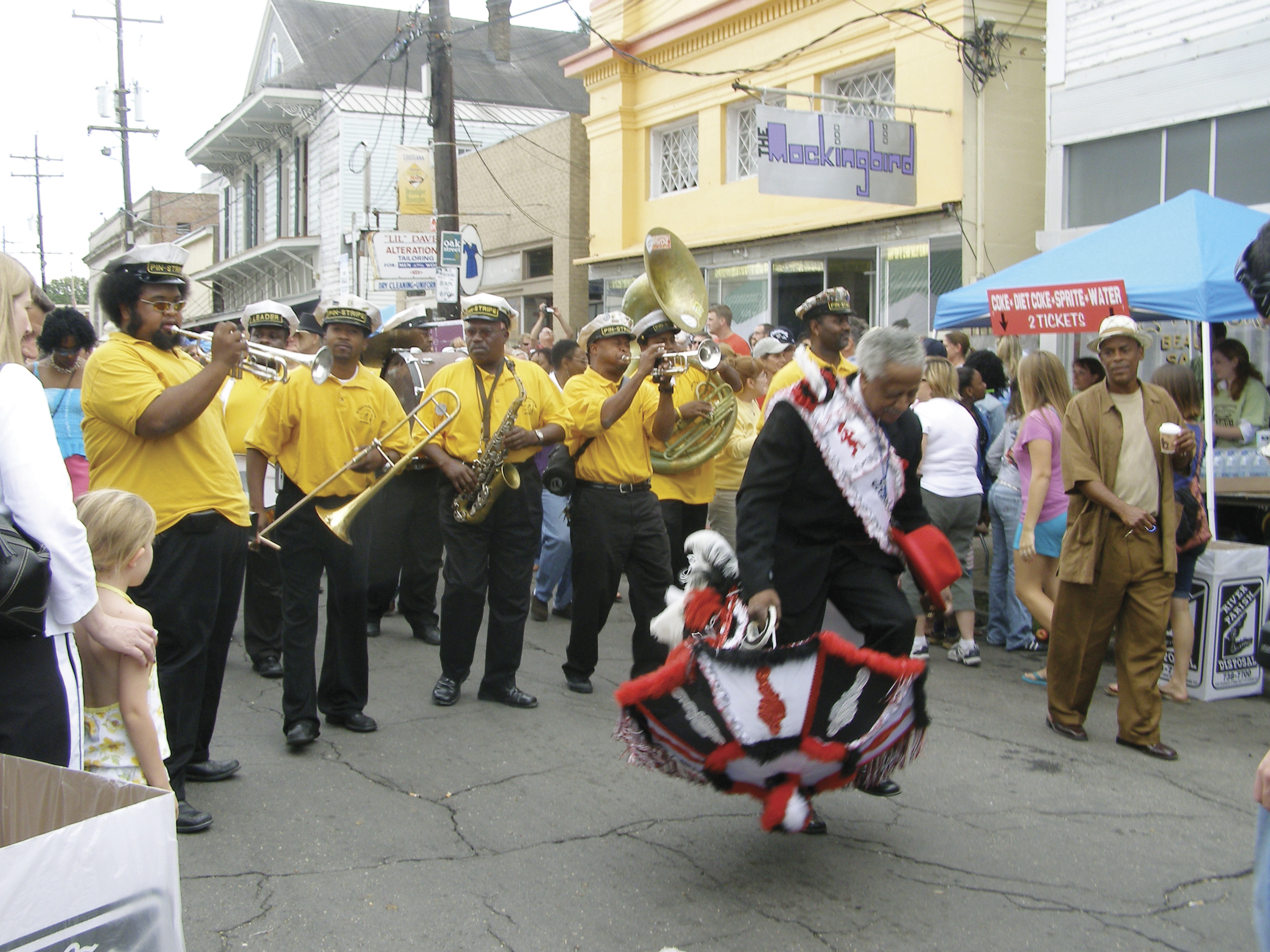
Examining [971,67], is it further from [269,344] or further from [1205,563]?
[269,344]

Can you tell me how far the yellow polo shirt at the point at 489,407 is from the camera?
5809 millimetres

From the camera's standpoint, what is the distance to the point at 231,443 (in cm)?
697

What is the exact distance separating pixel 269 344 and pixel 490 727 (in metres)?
2.91

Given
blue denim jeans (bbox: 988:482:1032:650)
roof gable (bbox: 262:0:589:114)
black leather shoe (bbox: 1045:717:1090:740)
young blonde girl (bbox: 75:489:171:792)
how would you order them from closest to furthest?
young blonde girl (bbox: 75:489:171:792) → black leather shoe (bbox: 1045:717:1090:740) → blue denim jeans (bbox: 988:482:1032:650) → roof gable (bbox: 262:0:589:114)

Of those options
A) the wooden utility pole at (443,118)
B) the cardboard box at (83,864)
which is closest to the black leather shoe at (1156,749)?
the cardboard box at (83,864)

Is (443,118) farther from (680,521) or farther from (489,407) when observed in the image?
(489,407)

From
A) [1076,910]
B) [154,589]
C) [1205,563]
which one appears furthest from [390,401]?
[1205,563]

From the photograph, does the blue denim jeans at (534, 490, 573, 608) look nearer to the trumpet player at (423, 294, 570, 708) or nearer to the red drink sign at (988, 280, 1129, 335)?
the trumpet player at (423, 294, 570, 708)

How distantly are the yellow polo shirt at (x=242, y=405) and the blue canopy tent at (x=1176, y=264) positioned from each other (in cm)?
523

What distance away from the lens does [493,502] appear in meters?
5.79

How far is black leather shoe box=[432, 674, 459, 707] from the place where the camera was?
19.5ft

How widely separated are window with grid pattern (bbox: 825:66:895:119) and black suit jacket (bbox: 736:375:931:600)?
10792mm

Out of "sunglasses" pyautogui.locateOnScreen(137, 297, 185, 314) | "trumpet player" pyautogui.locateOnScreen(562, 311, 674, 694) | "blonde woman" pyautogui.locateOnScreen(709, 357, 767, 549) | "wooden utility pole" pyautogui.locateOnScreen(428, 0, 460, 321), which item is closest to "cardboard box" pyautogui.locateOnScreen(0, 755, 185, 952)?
"sunglasses" pyautogui.locateOnScreen(137, 297, 185, 314)

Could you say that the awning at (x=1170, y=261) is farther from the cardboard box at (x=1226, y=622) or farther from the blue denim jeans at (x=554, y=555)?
the blue denim jeans at (x=554, y=555)
